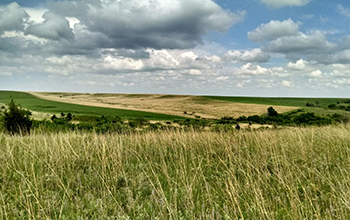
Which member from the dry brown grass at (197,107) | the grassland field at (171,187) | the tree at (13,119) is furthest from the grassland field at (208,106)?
the grassland field at (171,187)

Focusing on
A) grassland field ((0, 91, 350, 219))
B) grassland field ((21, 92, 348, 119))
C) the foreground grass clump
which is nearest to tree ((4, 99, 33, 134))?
grassland field ((0, 91, 350, 219))

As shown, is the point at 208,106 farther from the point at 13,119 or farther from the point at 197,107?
the point at 13,119

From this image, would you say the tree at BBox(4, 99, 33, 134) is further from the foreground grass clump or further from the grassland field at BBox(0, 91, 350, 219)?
the foreground grass clump

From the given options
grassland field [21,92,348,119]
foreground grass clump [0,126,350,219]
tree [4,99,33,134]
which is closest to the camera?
foreground grass clump [0,126,350,219]

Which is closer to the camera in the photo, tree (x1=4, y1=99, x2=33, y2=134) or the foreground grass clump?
the foreground grass clump

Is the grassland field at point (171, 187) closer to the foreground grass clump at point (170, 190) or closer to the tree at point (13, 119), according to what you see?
the foreground grass clump at point (170, 190)

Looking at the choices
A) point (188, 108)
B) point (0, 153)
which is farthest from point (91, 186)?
point (188, 108)

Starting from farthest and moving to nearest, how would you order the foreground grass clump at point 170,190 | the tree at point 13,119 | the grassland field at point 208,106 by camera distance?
the grassland field at point 208,106 → the tree at point 13,119 → the foreground grass clump at point 170,190

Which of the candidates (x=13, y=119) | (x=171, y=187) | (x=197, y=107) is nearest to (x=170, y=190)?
(x=171, y=187)

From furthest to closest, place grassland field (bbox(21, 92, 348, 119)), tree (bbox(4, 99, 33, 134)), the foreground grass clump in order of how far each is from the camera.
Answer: grassland field (bbox(21, 92, 348, 119))
tree (bbox(4, 99, 33, 134))
the foreground grass clump

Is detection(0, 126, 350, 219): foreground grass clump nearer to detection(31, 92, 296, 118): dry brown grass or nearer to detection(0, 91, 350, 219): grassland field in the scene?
detection(0, 91, 350, 219): grassland field

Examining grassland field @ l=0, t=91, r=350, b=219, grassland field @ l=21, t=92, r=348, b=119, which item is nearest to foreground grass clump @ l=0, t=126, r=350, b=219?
grassland field @ l=0, t=91, r=350, b=219

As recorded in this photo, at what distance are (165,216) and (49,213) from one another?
1.67 m

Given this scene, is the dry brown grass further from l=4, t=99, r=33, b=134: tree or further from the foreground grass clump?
the foreground grass clump
